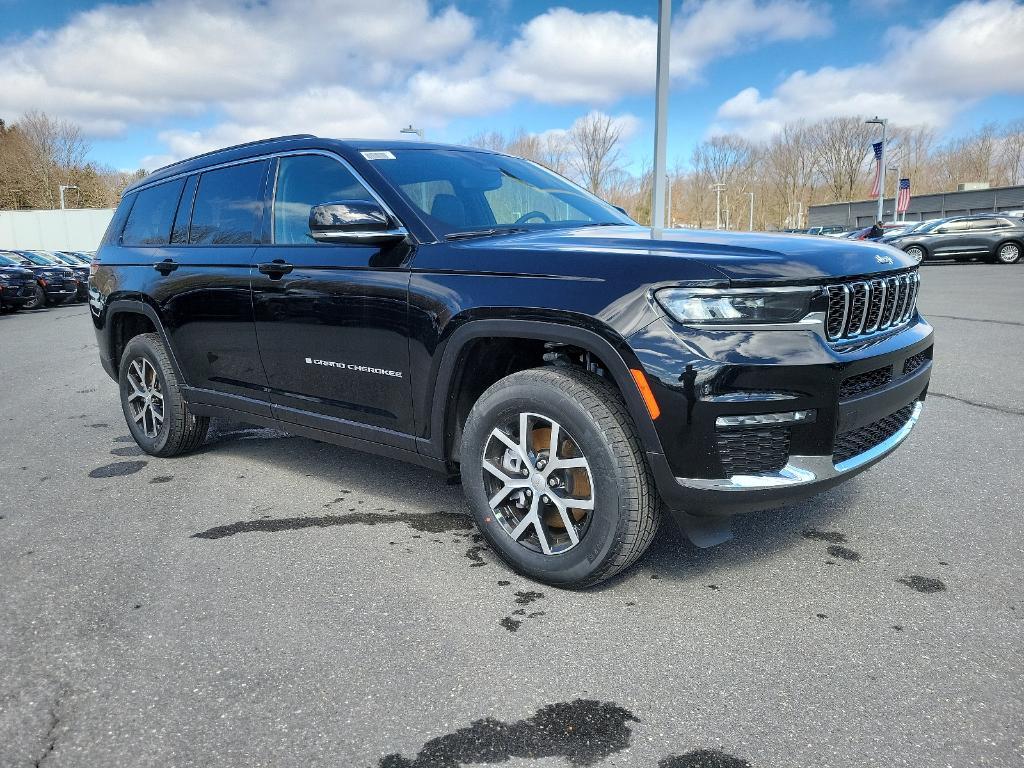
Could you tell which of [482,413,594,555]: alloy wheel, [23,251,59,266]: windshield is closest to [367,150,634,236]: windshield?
[482,413,594,555]: alloy wheel

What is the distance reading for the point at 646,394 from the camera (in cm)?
258

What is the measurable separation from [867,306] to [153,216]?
13.7 ft

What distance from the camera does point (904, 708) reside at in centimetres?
217

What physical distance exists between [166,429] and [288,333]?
5.03ft

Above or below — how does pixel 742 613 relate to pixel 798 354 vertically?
below

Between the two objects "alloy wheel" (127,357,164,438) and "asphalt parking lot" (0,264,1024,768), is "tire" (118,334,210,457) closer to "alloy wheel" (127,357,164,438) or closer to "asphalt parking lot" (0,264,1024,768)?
"alloy wheel" (127,357,164,438)

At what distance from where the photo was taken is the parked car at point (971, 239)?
24.1 m

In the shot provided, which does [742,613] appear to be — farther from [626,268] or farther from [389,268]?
[389,268]

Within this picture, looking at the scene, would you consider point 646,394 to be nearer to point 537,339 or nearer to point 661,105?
point 537,339

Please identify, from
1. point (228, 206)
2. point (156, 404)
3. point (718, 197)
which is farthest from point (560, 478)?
point (718, 197)

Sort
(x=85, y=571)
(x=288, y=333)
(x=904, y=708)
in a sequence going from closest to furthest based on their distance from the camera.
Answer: (x=904, y=708) < (x=85, y=571) < (x=288, y=333)

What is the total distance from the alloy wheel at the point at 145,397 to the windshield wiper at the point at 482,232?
8.16 ft

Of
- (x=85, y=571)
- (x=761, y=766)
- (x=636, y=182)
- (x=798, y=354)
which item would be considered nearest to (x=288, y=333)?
(x=85, y=571)

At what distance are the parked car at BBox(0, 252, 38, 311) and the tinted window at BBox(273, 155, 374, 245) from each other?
1716cm
